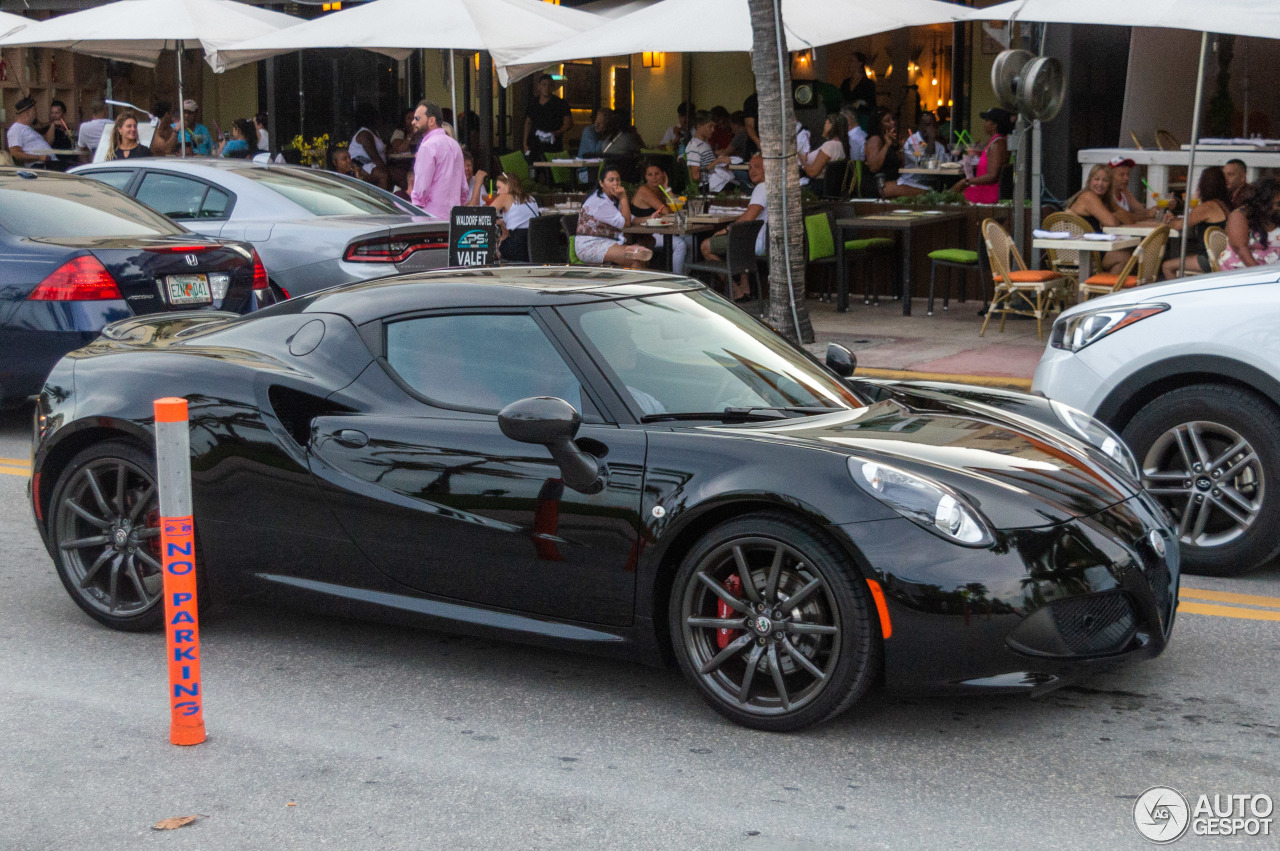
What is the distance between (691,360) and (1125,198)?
32.7 ft

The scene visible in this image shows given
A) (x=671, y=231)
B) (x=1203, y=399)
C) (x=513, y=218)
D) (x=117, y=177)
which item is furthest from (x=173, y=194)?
(x=1203, y=399)

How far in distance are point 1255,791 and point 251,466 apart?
3.31m

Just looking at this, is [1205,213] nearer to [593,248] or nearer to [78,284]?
[593,248]

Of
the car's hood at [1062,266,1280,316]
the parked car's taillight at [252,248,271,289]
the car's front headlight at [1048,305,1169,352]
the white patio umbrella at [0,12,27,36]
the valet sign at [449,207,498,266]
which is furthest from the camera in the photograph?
the white patio umbrella at [0,12,27,36]

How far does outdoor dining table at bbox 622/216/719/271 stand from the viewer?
1404 centimetres

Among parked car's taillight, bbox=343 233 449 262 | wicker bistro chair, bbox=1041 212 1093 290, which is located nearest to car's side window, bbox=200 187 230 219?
parked car's taillight, bbox=343 233 449 262

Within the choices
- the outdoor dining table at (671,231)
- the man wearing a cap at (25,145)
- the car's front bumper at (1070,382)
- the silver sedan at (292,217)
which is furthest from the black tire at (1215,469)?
the man wearing a cap at (25,145)

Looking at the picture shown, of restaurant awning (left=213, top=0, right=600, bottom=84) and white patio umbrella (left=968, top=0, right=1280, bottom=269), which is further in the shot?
restaurant awning (left=213, top=0, right=600, bottom=84)

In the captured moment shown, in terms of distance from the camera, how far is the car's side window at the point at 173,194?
462 inches

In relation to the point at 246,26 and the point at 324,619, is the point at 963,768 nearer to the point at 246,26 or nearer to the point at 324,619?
the point at 324,619

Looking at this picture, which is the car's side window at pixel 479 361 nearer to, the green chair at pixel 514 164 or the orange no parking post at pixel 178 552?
the orange no parking post at pixel 178 552

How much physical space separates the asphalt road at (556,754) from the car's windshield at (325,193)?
6.72 m

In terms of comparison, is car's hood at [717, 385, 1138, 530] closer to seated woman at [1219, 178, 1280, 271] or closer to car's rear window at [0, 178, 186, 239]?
car's rear window at [0, 178, 186, 239]

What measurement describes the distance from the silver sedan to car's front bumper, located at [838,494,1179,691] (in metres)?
7.41
